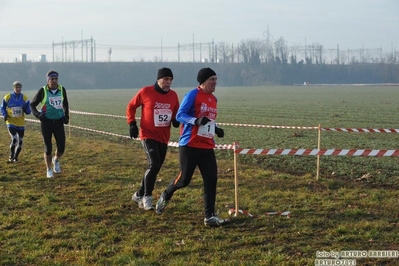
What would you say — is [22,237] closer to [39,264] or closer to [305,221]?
[39,264]

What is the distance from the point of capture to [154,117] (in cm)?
779

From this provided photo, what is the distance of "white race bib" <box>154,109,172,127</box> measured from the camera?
7785 mm

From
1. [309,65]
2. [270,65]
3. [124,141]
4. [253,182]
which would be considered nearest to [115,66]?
[270,65]

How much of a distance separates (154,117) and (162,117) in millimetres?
113

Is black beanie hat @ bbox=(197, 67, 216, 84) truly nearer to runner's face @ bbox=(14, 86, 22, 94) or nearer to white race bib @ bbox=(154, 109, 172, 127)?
white race bib @ bbox=(154, 109, 172, 127)

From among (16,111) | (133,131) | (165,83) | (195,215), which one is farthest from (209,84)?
(16,111)

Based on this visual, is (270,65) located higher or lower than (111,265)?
higher

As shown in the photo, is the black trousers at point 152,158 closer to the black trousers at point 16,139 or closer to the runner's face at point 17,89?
the runner's face at point 17,89

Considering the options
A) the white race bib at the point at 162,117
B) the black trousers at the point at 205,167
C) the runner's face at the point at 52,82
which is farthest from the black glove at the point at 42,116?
the black trousers at the point at 205,167

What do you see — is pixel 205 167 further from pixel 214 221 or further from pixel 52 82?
pixel 52 82

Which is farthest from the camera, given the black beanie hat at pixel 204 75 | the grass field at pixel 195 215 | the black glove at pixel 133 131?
the black glove at pixel 133 131

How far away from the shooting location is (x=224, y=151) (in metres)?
15.2

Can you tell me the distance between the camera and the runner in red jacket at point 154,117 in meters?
7.75

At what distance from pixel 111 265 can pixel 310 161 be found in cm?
816
